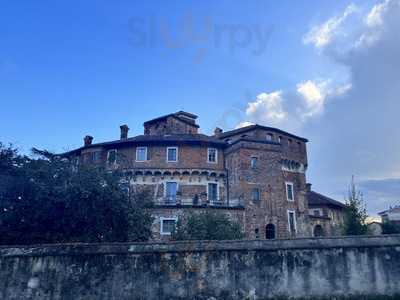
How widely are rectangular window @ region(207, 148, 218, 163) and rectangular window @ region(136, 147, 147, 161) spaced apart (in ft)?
22.8

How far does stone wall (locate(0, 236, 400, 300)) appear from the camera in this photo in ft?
36.8

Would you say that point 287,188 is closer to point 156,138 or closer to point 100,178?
point 156,138

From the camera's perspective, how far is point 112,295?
444 inches

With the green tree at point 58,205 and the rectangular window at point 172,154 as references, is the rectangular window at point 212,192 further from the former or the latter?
the green tree at point 58,205

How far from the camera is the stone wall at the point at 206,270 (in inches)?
441

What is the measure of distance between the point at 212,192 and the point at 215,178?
1562mm

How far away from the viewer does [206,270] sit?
37.6 feet

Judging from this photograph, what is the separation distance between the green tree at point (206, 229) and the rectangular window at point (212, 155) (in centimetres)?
1198

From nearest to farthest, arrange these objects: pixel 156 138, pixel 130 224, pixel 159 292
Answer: pixel 159 292 < pixel 130 224 < pixel 156 138

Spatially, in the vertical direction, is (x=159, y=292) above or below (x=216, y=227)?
below

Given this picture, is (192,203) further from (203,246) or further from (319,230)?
(203,246)

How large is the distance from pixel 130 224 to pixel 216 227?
7.61m

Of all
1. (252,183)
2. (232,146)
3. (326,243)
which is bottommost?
(326,243)

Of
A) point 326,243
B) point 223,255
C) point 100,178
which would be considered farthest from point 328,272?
point 100,178
